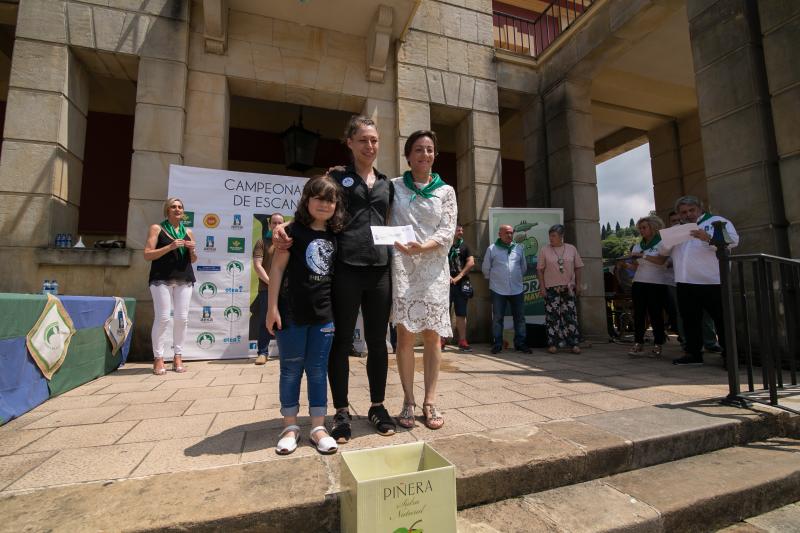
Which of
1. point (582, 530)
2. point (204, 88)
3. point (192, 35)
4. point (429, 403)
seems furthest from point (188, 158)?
point (582, 530)

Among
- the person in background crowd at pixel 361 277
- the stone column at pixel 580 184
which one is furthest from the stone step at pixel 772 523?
the stone column at pixel 580 184

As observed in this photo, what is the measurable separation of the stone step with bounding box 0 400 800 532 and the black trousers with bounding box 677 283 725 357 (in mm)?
2094

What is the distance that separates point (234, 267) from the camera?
18.0 feet

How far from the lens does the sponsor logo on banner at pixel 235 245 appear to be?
550cm

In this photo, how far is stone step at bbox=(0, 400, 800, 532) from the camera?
4.83ft

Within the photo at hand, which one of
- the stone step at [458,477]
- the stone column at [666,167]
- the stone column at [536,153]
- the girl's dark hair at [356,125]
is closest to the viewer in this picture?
the stone step at [458,477]

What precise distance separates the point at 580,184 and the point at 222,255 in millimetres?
6299

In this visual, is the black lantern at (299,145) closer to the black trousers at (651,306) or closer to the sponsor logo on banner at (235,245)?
the sponsor logo on banner at (235,245)

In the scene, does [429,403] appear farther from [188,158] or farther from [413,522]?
[188,158]

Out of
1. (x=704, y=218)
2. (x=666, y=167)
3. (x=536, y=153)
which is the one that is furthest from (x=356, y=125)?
(x=666, y=167)

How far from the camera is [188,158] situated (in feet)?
19.1

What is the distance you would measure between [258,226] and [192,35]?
3188mm

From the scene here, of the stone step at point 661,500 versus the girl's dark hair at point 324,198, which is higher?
the girl's dark hair at point 324,198

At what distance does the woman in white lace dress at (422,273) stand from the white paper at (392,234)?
0.08 meters
